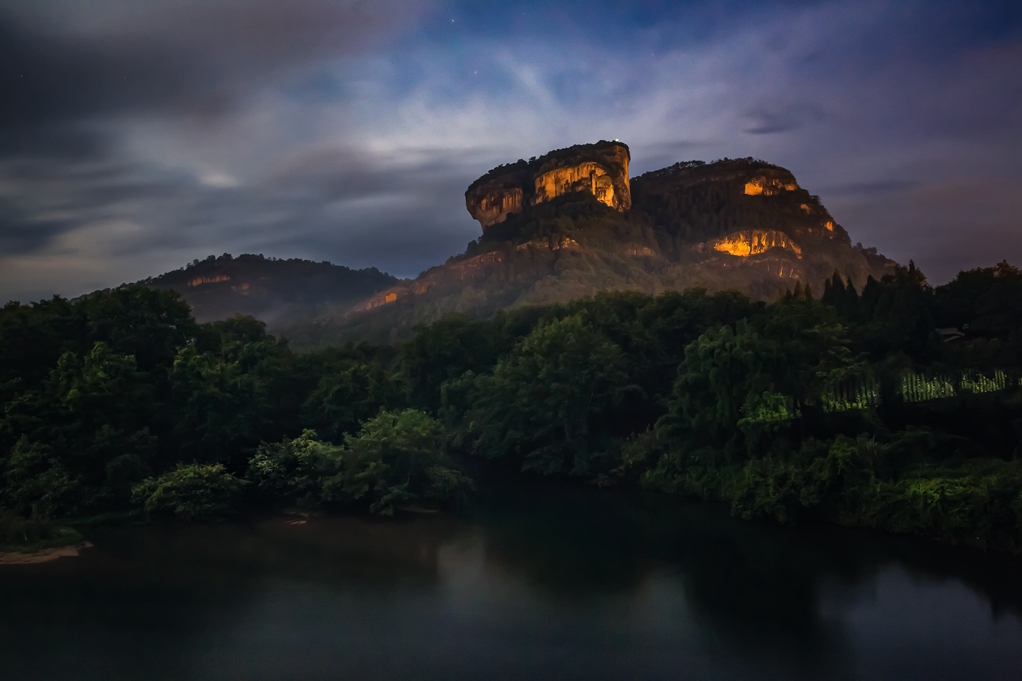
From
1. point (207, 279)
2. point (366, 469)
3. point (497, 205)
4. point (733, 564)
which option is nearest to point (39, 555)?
point (366, 469)

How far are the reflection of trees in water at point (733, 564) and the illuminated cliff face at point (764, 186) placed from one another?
114 metres

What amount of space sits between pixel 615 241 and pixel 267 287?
80.4 m

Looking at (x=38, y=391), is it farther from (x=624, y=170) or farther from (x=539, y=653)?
(x=624, y=170)

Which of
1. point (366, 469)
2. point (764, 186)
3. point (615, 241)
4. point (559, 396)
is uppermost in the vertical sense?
point (764, 186)

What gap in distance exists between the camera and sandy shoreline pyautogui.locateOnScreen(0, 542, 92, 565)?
74.0ft

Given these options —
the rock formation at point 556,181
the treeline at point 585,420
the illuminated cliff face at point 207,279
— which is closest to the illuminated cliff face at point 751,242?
the rock formation at point 556,181

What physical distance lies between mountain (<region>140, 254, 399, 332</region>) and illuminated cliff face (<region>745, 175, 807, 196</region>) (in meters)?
76.6

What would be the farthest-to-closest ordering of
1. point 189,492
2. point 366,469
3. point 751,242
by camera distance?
point 751,242, point 366,469, point 189,492

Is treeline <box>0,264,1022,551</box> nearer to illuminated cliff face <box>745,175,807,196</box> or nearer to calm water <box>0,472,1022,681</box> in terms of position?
calm water <box>0,472,1022,681</box>

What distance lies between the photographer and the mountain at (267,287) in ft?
479

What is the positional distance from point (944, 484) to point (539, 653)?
49.1 feet

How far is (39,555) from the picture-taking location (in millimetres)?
23250

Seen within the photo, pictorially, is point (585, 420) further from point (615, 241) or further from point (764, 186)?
point (764, 186)

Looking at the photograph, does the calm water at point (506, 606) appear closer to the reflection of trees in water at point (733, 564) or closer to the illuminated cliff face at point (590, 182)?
the reflection of trees in water at point (733, 564)
